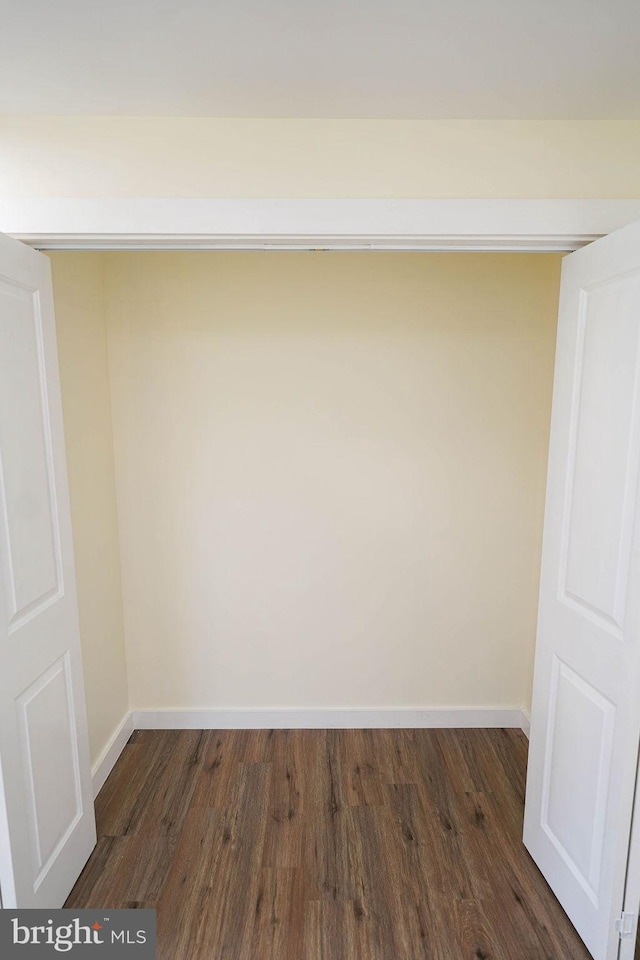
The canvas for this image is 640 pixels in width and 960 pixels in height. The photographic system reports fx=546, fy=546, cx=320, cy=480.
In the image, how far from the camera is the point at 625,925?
1.55 meters

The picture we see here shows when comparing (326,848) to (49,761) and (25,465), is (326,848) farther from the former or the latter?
(25,465)

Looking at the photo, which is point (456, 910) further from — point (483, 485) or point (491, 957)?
point (483, 485)

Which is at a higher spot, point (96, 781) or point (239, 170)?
point (239, 170)

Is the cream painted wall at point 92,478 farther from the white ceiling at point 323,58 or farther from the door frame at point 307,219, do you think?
the white ceiling at point 323,58

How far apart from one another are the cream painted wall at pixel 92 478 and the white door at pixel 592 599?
1.83 meters

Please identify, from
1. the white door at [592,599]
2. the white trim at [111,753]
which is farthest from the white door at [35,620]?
the white door at [592,599]

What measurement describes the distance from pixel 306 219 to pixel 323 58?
390mm

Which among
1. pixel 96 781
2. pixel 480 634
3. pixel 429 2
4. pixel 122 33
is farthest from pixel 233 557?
pixel 429 2

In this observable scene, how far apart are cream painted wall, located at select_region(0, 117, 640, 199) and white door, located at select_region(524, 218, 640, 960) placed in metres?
0.36

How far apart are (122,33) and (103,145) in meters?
0.42

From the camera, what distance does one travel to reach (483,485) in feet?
8.84

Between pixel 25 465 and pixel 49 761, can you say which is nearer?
pixel 25 465

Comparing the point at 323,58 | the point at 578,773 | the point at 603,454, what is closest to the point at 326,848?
the point at 578,773

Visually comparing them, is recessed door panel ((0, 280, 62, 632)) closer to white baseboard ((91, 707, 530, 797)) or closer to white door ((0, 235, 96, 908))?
white door ((0, 235, 96, 908))
